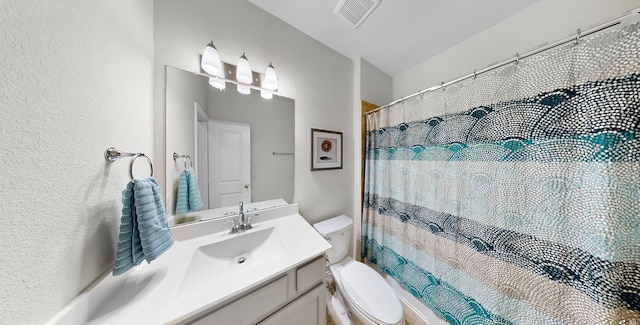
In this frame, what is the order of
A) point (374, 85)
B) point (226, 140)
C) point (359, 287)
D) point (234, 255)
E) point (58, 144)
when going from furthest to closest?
point (374, 85) → point (359, 287) → point (226, 140) → point (234, 255) → point (58, 144)

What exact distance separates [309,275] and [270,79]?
1.22 meters

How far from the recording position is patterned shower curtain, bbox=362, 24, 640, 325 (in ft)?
2.03

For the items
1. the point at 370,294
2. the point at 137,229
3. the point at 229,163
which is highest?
the point at 229,163

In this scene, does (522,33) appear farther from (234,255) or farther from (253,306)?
(234,255)

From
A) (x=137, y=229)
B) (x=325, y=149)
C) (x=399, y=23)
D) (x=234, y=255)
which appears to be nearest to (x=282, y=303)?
(x=234, y=255)

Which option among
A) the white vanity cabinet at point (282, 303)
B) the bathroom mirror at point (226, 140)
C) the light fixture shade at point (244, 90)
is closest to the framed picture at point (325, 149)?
the bathroom mirror at point (226, 140)

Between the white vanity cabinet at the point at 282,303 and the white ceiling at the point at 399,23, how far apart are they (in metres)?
1.61

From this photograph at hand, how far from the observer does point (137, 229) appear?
59 centimetres

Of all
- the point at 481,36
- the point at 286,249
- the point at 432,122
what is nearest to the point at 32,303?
the point at 286,249

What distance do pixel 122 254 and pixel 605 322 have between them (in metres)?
1.83

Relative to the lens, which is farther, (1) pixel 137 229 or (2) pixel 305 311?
(2) pixel 305 311

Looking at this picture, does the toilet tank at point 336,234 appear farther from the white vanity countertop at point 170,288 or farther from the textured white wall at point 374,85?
the textured white wall at point 374,85

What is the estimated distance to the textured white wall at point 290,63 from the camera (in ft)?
2.94

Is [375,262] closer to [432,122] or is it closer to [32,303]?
[432,122]
